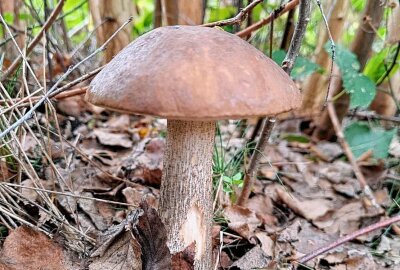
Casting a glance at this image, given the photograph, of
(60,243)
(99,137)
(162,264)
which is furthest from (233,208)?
(99,137)

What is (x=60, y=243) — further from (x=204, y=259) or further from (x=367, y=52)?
(x=367, y=52)

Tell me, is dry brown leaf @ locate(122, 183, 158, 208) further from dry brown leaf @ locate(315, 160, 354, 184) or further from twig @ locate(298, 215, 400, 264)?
dry brown leaf @ locate(315, 160, 354, 184)

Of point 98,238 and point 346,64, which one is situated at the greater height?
point 346,64

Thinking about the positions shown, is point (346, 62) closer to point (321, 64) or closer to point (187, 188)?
point (321, 64)

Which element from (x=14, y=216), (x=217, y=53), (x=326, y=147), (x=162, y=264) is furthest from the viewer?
(x=326, y=147)

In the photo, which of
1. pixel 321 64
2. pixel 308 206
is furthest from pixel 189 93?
pixel 321 64

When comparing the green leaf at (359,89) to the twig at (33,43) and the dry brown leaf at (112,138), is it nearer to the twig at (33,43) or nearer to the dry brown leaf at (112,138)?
the dry brown leaf at (112,138)
